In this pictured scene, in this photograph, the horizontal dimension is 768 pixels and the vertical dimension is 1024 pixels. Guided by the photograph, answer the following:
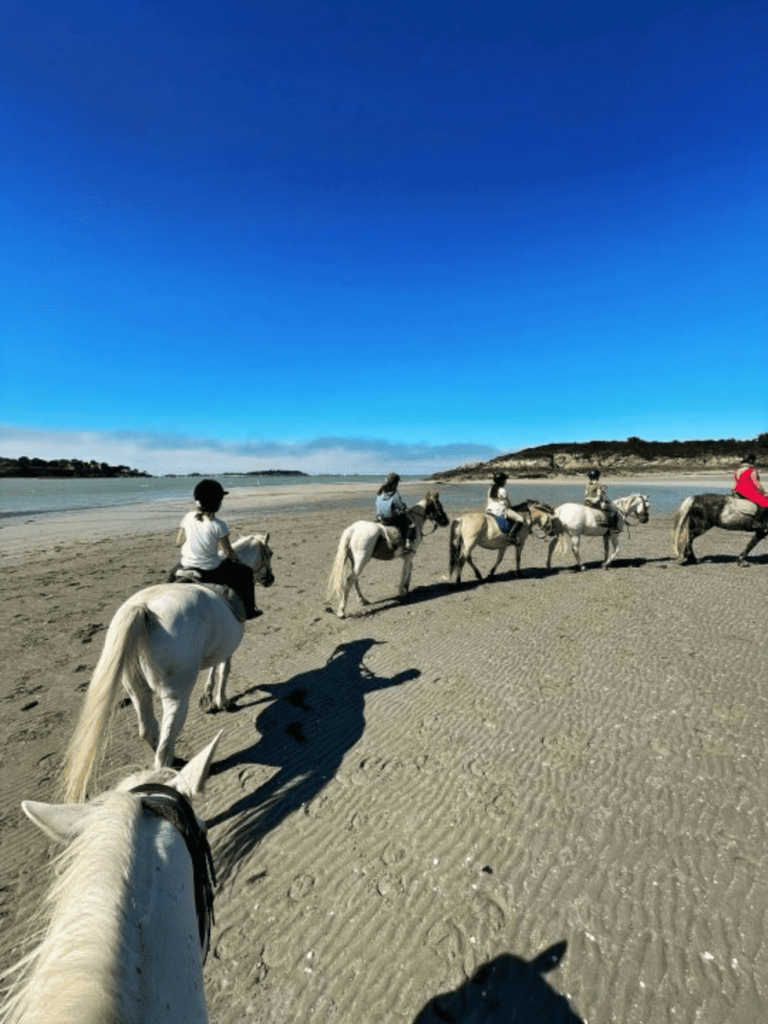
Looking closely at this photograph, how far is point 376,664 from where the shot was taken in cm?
581

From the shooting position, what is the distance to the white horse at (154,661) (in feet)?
9.48

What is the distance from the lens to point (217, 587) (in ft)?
15.1

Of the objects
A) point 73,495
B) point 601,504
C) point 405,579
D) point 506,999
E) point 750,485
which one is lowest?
point 506,999

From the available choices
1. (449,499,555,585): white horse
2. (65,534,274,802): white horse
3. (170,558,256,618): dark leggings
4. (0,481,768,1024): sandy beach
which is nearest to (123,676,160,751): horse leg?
(65,534,274,802): white horse

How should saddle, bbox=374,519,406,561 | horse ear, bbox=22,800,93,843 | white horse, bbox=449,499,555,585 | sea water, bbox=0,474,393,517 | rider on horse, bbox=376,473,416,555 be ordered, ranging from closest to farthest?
horse ear, bbox=22,800,93,843, saddle, bbox=374,519,406,561, rider on horse, bbox=376,473,416,555, white horse, bbox=449,499,555,585, sea water, bbox=0,474,393,517

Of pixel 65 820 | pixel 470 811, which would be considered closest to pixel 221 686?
pixel 470 811

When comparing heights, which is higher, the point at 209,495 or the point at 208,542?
the point at 209,495

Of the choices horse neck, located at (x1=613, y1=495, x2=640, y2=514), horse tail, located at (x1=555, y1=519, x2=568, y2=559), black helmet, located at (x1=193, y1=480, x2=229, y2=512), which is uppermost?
black helmet, located at (x1=193, y1=480, x2=229, y2=512)

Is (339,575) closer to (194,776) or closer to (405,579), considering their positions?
(405,579)

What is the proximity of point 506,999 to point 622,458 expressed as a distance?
240 feet

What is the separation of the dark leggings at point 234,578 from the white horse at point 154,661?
51 centimetres

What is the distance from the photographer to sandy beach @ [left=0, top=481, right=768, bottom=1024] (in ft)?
7.03

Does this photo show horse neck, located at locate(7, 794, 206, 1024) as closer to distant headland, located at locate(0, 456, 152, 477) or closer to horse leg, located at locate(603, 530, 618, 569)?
horse leg, located at locate(603, 530, 618, 569)

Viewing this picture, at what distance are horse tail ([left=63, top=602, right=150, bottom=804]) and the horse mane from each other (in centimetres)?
190
